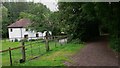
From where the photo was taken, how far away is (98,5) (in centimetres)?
1054

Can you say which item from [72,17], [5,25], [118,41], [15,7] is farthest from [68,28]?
[15,7]

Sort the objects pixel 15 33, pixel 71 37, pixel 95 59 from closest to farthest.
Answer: pixel 95 59, pixel 71 37, pixel 15 33

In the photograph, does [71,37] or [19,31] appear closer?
[71,37]

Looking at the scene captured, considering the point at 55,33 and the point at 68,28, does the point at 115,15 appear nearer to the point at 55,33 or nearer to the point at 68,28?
the point at 68,28

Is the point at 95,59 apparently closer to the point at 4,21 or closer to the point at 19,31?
the point at 19,31


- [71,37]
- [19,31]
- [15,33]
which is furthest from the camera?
[15,33]

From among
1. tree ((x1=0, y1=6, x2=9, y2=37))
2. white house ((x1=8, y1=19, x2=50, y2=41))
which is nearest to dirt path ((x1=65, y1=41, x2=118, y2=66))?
white house ((x1=8, y1=19, x2=50, y2=41))

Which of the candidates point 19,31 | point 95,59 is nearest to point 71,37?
point 95,59

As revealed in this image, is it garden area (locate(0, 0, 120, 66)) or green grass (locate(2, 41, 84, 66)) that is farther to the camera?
garden area (locate(0, 0, 120, 66))

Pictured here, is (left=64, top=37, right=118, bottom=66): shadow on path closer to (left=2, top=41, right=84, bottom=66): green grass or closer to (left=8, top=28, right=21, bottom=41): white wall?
(left=2, top=41, right=84, bottom=66): green grass

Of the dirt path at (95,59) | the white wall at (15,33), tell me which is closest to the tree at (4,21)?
the white wall at (15,33)

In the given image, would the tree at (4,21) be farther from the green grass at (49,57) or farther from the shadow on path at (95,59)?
the shadow on path at (95,59)

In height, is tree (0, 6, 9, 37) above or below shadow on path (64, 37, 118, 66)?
above

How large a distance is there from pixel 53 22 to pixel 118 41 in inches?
1091
